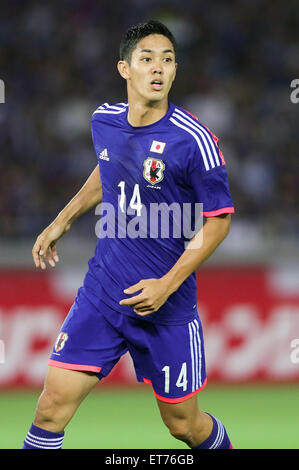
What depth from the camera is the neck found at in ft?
13.7

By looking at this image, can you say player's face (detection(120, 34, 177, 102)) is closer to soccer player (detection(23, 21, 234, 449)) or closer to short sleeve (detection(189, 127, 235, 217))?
soccer player (detection(23, 21, 234, 449))

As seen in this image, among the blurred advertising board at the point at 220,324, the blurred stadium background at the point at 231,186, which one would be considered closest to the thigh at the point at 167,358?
the blurred stadium background at the point at 231,186

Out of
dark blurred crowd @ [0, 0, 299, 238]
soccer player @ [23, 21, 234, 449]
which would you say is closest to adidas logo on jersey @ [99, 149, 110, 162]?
soccer player @ [23, 21, 234, 449]

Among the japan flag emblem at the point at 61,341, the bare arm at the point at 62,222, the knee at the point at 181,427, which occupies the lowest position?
the knee at the point at 181,427

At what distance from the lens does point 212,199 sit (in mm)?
3980

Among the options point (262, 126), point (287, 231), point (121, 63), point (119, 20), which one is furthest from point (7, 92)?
point (121, 63)

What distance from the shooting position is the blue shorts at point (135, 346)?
4207 mm

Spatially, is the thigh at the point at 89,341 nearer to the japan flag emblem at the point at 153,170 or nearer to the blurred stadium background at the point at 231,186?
the japan flag emblem at the point at 153,170

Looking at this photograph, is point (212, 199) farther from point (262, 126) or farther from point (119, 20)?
point (119, 20)

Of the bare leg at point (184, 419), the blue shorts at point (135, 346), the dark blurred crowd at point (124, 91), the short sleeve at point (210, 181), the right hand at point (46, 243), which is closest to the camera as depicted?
the short sleeve at point (210, 181)

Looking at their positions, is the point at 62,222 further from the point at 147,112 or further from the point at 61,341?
the point at 147,112

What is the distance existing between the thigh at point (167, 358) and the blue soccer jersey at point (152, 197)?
61 mm

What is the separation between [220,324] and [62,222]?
3.60 meters
